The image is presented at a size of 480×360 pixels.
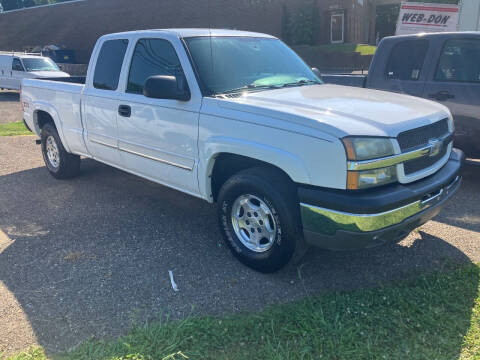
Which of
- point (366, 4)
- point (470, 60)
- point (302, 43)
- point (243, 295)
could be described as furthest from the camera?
point (366, 4)

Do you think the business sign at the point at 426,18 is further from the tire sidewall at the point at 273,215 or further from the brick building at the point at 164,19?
the brick building at the point at 164,19

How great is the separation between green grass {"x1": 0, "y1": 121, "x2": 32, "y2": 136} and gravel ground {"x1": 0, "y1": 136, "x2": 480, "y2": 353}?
534 centimetres

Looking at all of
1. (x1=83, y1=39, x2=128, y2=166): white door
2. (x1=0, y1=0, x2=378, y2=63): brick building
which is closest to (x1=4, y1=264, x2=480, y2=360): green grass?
(x1=83, y1=39, x2=128, y2=166): white door

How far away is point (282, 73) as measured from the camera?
4.44m

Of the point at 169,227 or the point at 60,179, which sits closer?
the point at 169,227

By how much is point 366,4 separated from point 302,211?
34.0 m

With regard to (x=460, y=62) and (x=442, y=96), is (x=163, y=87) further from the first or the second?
(x=460, y=62)

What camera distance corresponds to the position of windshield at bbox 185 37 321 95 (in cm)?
393

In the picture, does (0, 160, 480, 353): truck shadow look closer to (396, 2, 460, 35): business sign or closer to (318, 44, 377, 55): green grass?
(396, 2, 460, 35): business sign

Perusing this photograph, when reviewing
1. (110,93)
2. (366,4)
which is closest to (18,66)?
(110,93)

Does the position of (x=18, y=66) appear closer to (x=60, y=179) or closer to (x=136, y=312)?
(x=60, y=179)

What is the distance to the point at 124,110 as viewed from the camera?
459 centimetres

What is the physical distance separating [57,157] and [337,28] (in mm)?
27763

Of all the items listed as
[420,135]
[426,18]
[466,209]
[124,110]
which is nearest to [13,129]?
[124,110]
